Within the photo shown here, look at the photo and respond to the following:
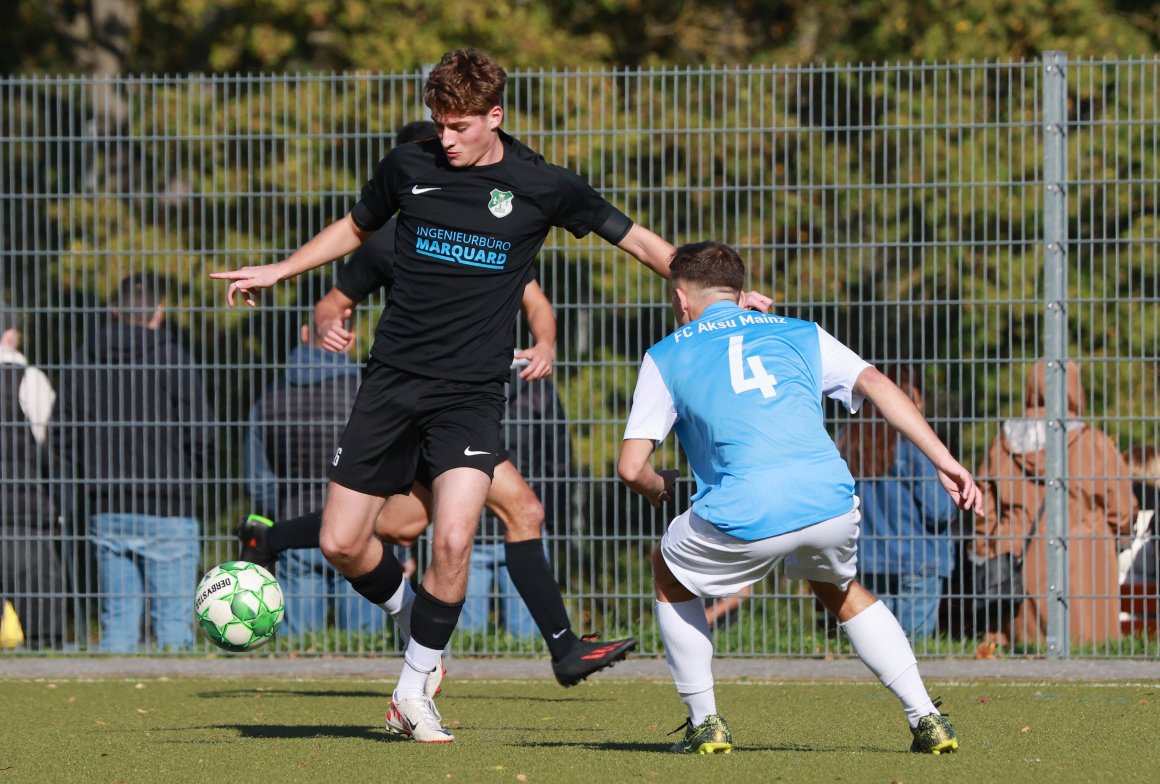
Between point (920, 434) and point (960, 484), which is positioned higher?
point (920, 434)

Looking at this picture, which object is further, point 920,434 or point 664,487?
point 664,487

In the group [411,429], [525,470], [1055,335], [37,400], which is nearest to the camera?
[411,429]

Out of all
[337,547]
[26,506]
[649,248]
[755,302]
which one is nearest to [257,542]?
[337,547]

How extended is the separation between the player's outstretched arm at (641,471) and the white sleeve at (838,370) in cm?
54

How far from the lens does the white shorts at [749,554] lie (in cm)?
522

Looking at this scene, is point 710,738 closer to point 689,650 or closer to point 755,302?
point 689,650

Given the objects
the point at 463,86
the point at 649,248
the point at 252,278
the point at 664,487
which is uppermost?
the point at 463,86

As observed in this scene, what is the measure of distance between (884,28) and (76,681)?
34.1 feet

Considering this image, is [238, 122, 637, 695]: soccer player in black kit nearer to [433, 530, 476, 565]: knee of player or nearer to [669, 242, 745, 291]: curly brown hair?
[433, 530, 476, 565]: knee of player

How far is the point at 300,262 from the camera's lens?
631 centimetres

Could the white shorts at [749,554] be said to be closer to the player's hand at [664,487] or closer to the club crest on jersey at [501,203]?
the player's hand at [664,487]

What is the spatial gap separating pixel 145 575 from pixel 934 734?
5421 millimetres

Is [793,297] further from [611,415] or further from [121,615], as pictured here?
[121,615]

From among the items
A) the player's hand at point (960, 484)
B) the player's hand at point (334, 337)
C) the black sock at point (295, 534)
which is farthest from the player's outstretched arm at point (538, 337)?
the player's hand at point (960, 484)
